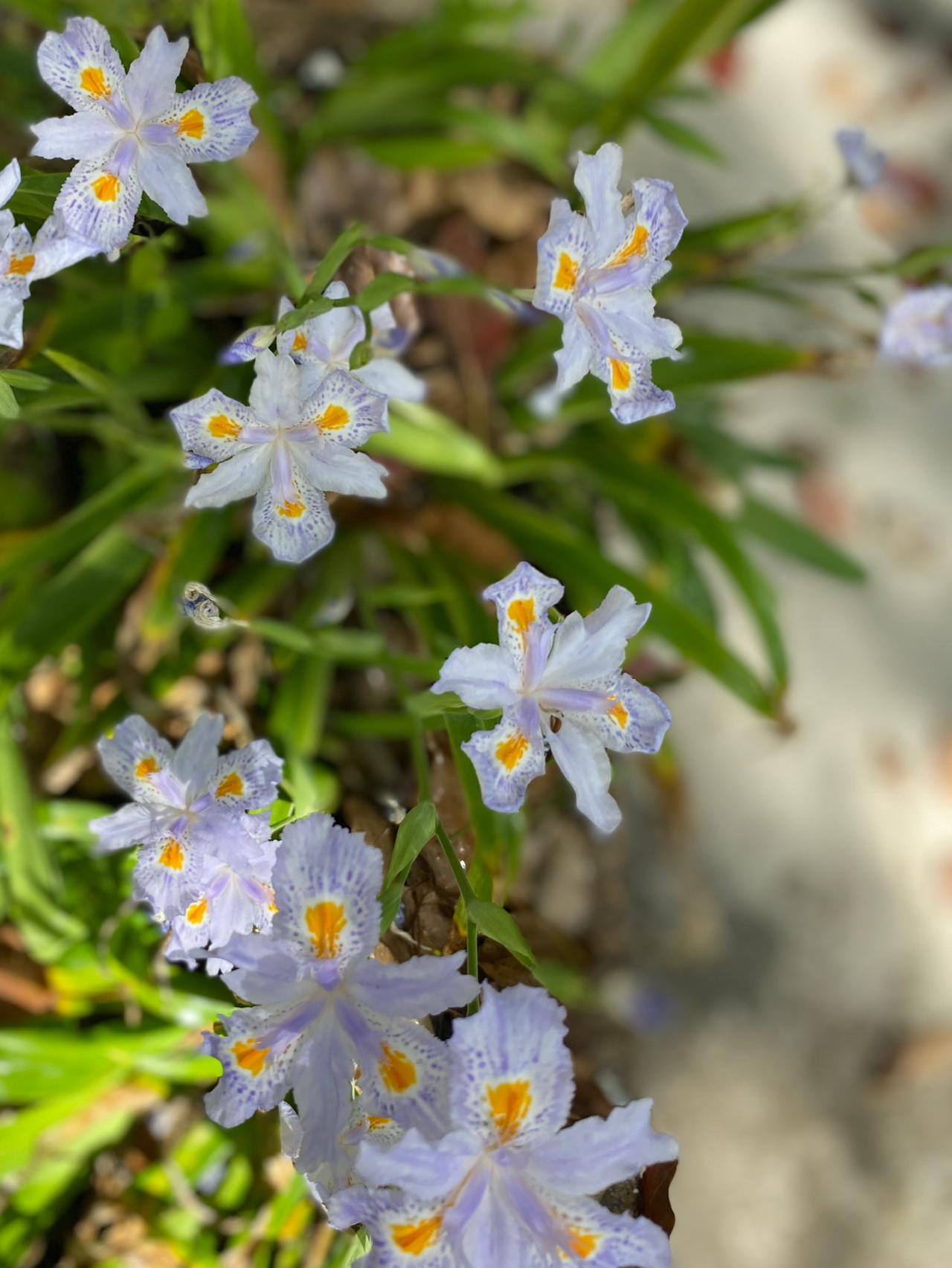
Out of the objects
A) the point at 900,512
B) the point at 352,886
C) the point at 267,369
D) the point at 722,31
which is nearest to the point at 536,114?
the point at 722,31

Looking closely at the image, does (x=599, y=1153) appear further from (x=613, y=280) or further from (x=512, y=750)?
(x=613, y=280)

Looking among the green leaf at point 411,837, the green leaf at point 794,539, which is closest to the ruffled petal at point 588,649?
the green leaf at point 411,837

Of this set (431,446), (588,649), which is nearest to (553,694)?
(588,649)

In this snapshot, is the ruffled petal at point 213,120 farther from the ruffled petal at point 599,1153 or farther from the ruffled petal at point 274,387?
the ruffled petal at point 599,1153

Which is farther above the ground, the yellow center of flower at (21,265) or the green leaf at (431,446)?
the yellow center of flower at (21,265)

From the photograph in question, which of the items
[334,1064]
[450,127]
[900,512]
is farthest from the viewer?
[900,512]

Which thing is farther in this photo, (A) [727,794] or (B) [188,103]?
(A) [727,794]

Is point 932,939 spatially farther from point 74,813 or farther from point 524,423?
point 74,813
